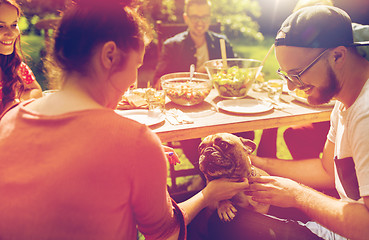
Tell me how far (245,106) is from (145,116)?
0.99m

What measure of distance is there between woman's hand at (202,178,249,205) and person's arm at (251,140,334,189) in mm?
605

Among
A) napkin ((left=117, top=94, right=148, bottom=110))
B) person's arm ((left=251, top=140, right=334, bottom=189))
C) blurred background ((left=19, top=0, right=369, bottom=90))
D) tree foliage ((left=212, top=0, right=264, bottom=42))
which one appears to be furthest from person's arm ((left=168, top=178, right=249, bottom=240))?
tree foliage ((left=212, top=0, right=264, bottom=42))

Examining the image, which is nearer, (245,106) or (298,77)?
(298,77)

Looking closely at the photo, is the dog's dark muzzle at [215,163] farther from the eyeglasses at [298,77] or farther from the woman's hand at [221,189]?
the eyeglasses at [298,77]

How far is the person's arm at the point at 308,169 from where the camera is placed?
219cm

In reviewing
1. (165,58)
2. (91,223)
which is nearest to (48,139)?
(91,223)

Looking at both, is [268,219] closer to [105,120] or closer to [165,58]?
[105,120]

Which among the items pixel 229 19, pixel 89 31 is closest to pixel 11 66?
pixel 89 31

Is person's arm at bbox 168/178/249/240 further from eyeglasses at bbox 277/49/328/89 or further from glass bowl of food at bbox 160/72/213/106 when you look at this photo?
glass bowl of food at bbox 160/72/213/106

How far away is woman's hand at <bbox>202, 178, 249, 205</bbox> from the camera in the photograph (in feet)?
5.92

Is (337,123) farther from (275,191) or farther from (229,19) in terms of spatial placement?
(229,19)

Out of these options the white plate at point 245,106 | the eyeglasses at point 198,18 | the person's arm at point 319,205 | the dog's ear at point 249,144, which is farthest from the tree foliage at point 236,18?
the person's arm at point 319,205

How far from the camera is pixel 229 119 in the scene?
2.32 metres

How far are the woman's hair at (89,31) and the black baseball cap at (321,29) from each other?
1134 mm
